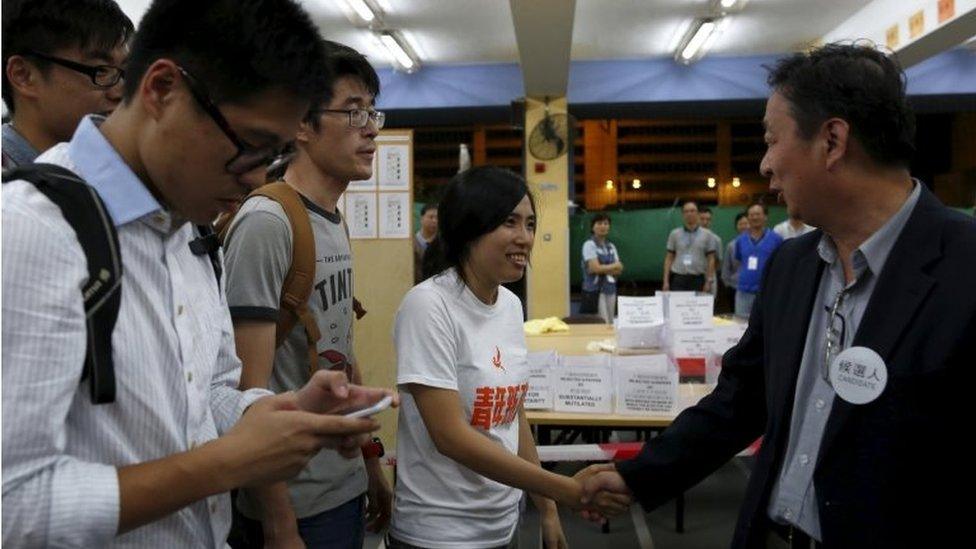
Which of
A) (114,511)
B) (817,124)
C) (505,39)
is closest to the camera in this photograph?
(114,511)

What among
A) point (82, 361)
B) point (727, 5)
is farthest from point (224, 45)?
point (727, 5)

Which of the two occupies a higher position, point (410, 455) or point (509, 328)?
point (509, 328)

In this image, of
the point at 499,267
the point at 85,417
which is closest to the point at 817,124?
the point at 499,267

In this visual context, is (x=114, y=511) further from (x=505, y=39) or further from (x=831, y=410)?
(x=505, y=39)

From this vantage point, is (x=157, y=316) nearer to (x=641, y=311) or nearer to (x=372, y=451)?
(x=372, y=451)

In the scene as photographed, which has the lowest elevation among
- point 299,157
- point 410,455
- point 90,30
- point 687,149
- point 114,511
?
point 410,455

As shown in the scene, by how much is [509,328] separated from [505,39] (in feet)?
25.9

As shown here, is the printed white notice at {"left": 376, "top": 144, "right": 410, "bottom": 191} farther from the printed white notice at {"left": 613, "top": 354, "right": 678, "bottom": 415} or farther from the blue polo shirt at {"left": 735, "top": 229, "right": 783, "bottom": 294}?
the blue polo shirt at {"left": 735, "top": 229, "right": 783, "bottom": 294}

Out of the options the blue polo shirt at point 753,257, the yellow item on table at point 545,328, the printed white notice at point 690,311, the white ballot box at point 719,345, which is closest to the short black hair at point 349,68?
the white ballot box at point 719,345

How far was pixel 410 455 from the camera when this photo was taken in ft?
5.61

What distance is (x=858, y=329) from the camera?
134cm

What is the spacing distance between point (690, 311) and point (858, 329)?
249cm

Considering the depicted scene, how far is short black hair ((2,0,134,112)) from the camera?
1441 millimetres

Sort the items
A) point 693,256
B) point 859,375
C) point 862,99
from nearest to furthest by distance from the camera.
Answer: point 859,375 → point 862,99 → point 693,256
